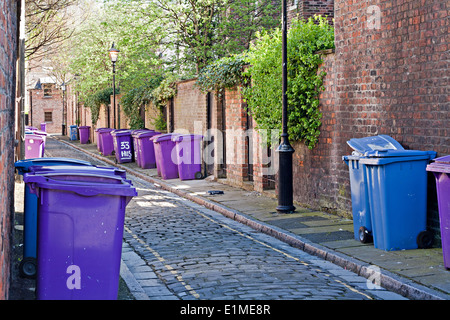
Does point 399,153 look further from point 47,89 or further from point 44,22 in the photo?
point 47,89

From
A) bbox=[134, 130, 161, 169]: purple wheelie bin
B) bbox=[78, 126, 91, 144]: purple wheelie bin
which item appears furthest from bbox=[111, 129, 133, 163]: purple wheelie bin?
bbox=[78, 126, 91, 144]: purple wheelie bin

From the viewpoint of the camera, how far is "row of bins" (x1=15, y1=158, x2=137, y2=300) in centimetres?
518

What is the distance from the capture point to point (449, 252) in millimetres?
6703

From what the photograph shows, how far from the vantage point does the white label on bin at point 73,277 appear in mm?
5293

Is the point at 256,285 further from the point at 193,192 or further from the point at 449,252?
the point at 193,192

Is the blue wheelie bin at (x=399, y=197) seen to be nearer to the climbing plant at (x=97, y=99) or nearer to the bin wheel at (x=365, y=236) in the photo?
the bin wheel at (x=365, y=236)

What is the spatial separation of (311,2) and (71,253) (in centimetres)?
1918

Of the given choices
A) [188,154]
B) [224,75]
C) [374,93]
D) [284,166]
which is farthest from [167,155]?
[374,93]

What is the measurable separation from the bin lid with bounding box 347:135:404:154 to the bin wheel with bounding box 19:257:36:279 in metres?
4.62

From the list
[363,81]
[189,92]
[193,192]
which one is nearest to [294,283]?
[363,81]

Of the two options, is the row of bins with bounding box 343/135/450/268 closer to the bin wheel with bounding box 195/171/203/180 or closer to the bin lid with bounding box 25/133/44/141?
the bin wheel with bounding box 195/171/203/180

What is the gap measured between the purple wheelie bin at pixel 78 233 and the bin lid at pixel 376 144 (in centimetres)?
432

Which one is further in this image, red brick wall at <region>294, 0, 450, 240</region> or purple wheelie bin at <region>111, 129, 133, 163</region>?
purple wheelie bin at <region>111, 129, 133, 163</region>
